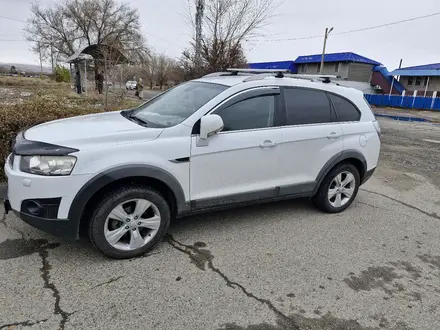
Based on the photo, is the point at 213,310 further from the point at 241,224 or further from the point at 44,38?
the point at 44,38

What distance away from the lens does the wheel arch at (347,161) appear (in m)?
4.12

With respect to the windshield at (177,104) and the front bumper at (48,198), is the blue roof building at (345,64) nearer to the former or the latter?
the windshield at (177,104)

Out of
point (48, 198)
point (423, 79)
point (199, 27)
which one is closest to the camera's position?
point (48, 198)

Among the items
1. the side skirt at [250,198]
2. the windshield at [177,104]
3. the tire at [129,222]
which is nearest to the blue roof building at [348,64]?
the side skirt at [250,198]

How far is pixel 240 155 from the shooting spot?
343cm

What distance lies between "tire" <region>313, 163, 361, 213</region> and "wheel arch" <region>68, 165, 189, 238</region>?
1.96 metres

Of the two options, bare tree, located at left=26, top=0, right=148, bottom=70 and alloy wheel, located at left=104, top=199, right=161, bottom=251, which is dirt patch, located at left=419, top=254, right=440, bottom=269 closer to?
alloy wheel, located at left=104, top=199, right=161, bottom=251

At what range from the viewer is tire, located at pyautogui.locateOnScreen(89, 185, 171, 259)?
2.89m

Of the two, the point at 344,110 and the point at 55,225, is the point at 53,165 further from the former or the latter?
the point at 344,110

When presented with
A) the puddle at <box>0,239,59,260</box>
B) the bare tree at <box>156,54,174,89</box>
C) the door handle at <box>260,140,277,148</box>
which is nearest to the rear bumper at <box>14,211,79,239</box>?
the puddle at <box>0,239,59,260</box>

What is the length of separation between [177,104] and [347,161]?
7.73ft

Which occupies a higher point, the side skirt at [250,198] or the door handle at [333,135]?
the door handle at [333,135]

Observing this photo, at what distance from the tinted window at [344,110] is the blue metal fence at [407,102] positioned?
31.0 meters

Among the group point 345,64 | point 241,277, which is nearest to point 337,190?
point 241,277
